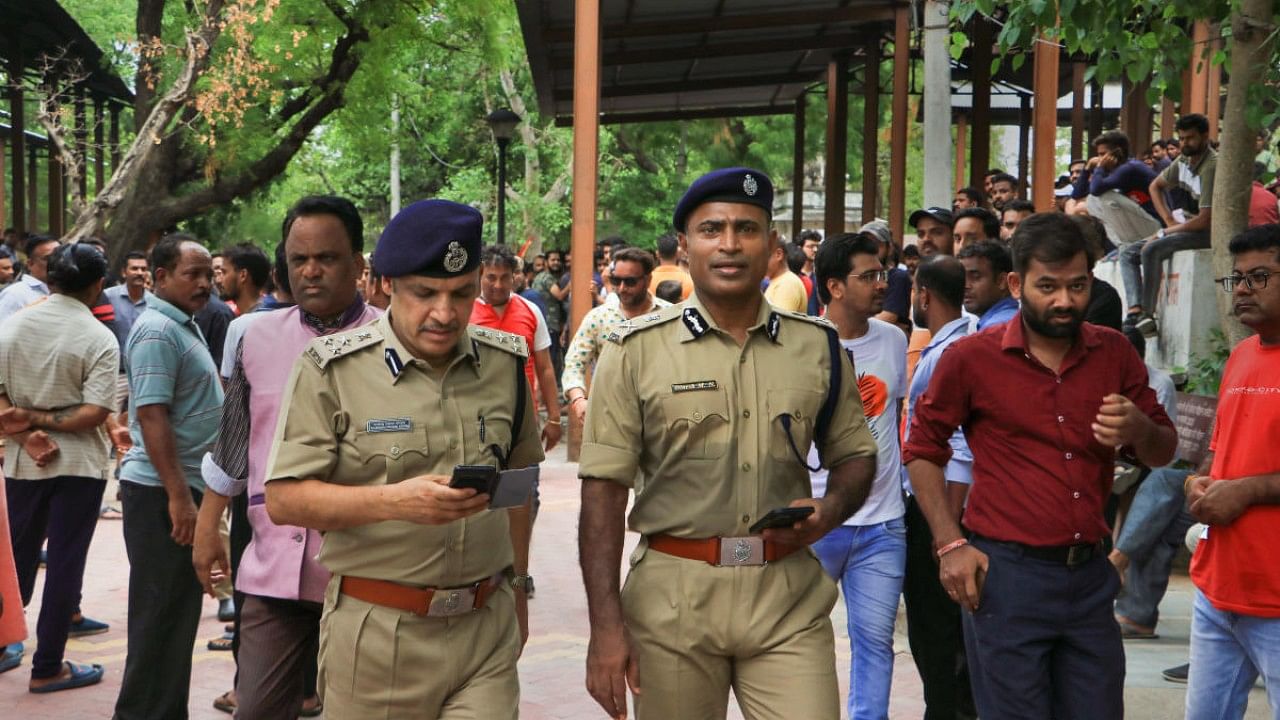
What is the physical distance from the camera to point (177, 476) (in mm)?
5867

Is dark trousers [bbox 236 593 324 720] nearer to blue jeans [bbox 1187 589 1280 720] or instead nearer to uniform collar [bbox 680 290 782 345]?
uniform collar [bbox 680 290 782 345]

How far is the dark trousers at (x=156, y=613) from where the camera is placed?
5926mm

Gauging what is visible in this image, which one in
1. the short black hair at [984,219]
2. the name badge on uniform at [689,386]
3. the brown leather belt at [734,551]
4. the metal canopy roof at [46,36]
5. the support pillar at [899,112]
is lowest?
the brown leather belt at [734,551]

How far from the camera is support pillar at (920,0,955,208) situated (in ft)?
47.1

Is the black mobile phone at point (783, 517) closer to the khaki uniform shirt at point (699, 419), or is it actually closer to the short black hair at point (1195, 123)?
the khaki uniform shirt at point (699, 419)

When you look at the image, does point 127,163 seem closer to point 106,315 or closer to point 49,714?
point 106,315

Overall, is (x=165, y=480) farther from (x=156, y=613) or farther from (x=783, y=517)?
(x=783, y=517)

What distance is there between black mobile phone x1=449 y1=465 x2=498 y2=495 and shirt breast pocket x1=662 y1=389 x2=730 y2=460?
26.5 inches

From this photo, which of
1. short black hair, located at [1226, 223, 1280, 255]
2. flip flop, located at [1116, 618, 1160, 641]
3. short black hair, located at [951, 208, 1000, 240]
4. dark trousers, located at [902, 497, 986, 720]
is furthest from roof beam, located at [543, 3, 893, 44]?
short black hair, located at [1226, 223, 1280, 255]

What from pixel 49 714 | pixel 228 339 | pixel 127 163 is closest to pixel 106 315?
pixel 49 714

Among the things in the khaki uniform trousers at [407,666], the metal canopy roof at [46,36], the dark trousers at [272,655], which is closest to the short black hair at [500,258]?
the dark trousers at [272,655]

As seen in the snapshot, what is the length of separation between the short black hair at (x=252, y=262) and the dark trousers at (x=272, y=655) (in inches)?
155

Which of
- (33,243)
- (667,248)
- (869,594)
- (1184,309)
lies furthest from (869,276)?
(667,248)

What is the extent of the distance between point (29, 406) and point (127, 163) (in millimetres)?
12845
